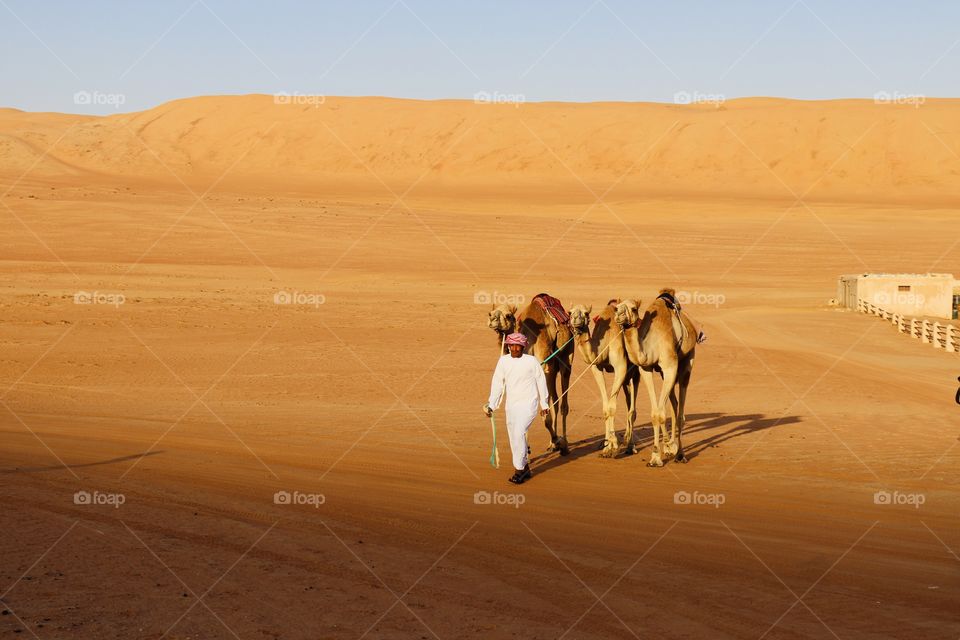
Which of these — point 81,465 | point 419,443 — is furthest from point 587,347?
point 81,465

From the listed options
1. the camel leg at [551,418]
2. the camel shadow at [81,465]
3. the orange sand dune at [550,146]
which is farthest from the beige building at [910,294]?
the orange sand dune at [550,146]

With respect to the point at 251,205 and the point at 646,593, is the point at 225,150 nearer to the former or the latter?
the point at 251,205

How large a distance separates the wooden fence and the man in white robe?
21196 millimetres

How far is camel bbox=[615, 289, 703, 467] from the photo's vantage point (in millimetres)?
14320

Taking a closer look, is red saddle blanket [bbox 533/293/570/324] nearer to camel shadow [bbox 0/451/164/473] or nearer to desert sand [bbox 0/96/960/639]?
desert sand [bbox 0/96/960/639]

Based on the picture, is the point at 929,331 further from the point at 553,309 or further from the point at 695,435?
the point at 553,309

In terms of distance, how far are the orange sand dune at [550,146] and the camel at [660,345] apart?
81468mm

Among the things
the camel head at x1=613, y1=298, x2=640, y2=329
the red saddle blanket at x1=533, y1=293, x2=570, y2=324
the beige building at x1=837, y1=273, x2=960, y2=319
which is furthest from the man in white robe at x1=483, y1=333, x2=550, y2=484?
the beige building at x1=837, y1=273, x2=960, y2=319

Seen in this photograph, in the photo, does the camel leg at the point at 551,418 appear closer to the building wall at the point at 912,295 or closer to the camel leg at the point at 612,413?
the camel leg at the point at 612,413

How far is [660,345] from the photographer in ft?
47.8

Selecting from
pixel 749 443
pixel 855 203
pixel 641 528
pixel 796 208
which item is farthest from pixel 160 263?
pixel 855 203

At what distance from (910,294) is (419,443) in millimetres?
29785

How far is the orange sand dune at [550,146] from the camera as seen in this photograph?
101m

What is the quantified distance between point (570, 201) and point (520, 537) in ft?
251
